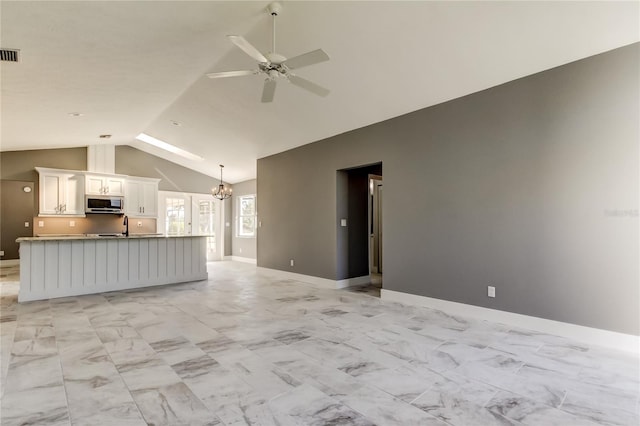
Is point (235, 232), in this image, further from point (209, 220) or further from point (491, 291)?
point (491, 291)

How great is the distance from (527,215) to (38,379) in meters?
4.65

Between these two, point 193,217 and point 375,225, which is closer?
point 375,225

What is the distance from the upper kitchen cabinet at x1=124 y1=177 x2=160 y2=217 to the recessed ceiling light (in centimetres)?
108

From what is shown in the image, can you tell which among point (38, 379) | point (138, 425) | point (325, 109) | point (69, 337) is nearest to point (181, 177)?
point (325, 109)

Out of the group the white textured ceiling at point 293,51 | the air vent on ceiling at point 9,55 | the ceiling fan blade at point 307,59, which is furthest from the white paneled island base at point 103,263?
the ceiling fan blade at point 307,59

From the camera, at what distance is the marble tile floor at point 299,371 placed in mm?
1982

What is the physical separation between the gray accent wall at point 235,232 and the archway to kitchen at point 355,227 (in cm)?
427

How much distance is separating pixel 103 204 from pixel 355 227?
6468mm

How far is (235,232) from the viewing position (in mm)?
10570

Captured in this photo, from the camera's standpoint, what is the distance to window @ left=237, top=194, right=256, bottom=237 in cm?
996

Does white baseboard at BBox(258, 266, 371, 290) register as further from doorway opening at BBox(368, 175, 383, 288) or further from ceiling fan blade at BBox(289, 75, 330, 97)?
ceiling fan blade at BBox(289, 75, 330, 97)

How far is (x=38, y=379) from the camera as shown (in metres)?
2.41

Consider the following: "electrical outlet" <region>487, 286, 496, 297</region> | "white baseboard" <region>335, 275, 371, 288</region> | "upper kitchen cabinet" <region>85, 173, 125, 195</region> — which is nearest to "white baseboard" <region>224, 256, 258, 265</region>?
"upper kitchen cabinet" <region>85, 173, 125, 195</region>

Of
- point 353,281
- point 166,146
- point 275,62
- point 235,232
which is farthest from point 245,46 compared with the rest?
point 235,232
